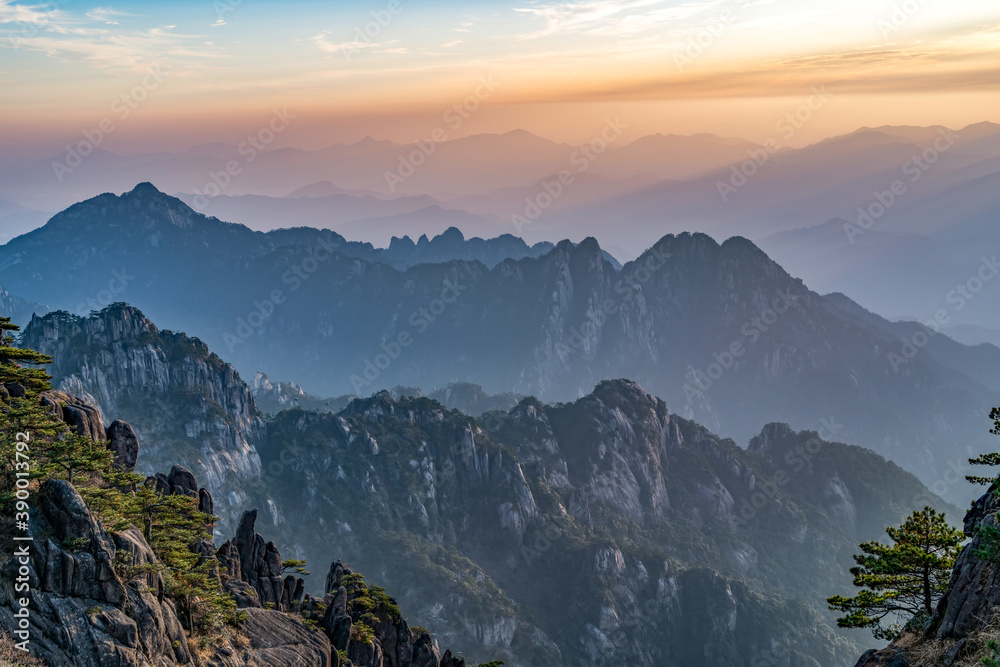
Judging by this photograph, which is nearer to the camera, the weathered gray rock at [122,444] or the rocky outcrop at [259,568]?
the weathered gray rock at [122,444]

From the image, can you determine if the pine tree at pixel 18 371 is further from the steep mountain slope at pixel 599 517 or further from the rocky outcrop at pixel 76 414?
the steep mountain slope at pixel 599 517

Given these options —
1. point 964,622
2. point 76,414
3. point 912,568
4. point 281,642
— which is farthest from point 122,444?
point 964,622

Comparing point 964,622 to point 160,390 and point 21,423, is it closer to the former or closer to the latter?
point 21,423

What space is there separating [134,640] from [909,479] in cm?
21034

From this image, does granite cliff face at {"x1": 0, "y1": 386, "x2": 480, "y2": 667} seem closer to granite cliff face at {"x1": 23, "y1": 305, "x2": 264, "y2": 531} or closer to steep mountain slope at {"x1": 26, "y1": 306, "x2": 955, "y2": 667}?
steep mountain slope at {"x1": 26, "y1": 306, "x2": 955, "y2": 667}

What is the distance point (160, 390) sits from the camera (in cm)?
13312

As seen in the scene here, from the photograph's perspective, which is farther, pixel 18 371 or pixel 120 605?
pixel 18 371

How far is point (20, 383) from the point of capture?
42.6 m

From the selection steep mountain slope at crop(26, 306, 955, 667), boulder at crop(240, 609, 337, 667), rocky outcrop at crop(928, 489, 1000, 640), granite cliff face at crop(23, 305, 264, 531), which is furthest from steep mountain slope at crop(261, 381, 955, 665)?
rocky outcrop at crop(928, 489, 1000, 640)

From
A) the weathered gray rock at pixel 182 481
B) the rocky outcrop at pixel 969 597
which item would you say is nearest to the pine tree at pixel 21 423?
the weathered gray rock at pixel 182 481

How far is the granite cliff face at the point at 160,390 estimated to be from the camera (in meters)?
122

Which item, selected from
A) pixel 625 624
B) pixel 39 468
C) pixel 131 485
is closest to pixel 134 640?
pixel 39 468

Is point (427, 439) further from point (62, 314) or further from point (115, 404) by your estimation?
point (62, 314)

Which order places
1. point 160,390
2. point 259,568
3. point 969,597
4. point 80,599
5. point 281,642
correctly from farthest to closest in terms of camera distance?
point 160,390 → point 259,568 → point 281,642 → point 80,599 → point 969,597
